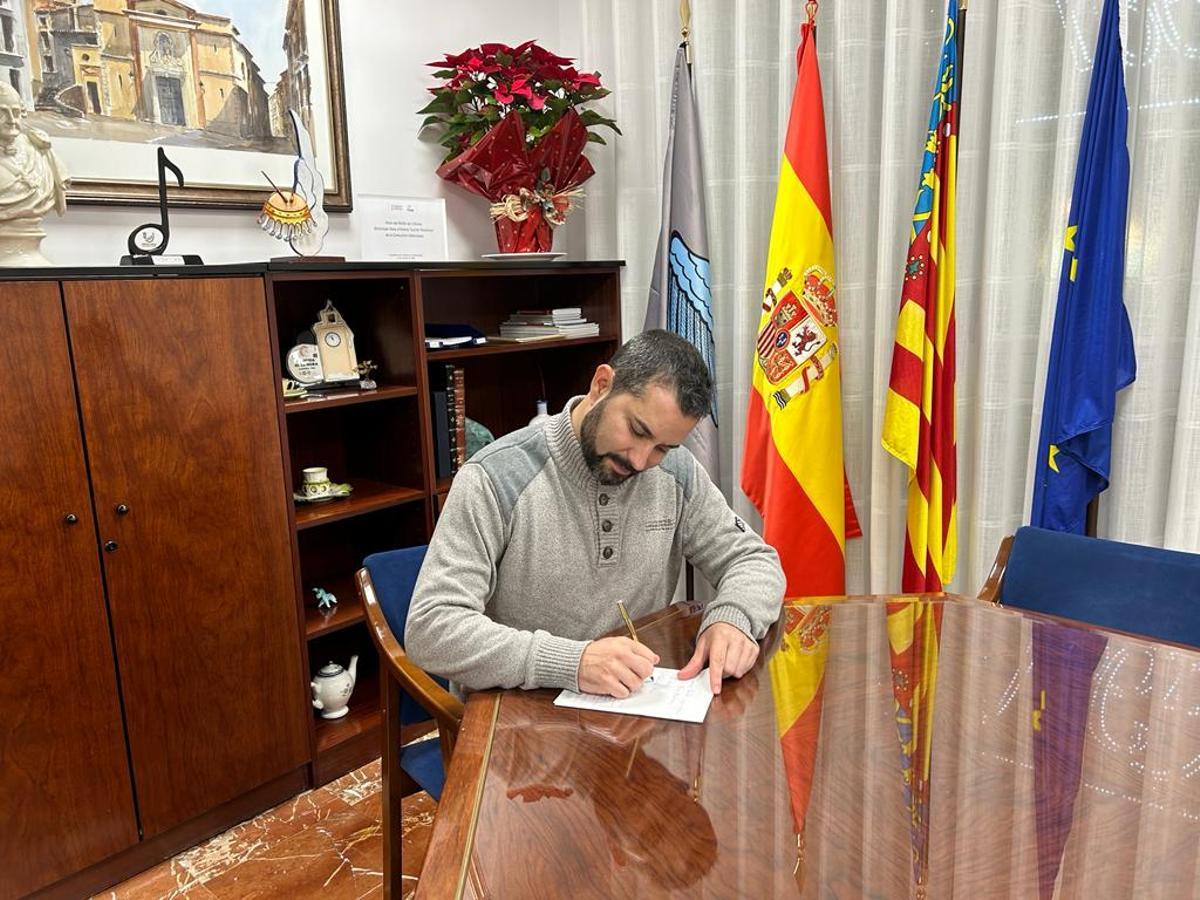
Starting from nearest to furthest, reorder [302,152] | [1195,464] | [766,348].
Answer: [1195,464] → [302,152] → [766,348]

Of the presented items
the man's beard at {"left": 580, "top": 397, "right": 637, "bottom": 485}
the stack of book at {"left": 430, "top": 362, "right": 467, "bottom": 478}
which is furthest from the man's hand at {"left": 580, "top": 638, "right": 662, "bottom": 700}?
the stack of book at {"left": 430, "top": 362, "right": 467, "bottom": 478}

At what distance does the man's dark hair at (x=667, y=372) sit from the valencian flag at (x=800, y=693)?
415 mm

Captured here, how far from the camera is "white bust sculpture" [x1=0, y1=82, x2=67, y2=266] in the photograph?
183 centimetres

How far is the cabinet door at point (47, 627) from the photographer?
6.04ft

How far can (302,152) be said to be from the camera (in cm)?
249

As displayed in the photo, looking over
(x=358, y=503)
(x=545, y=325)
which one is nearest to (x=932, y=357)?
(x=545, y=325)

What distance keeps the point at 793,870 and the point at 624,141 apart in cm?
271

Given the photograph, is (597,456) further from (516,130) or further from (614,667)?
(516,130)

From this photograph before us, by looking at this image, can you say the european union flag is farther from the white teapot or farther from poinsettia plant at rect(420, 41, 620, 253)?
the white teapot

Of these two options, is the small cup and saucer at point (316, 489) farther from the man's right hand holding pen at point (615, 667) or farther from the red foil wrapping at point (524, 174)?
the man's right hand holding pen at point (615, 667)

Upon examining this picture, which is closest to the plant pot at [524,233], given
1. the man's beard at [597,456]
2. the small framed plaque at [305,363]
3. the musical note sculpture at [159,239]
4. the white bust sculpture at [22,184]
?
the small framed plaque at [305,363]

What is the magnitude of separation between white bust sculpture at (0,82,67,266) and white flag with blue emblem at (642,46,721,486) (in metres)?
1.72

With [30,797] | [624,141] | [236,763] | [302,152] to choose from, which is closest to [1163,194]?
[624,141]

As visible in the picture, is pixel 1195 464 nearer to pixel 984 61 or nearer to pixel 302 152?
pixel 984 61
